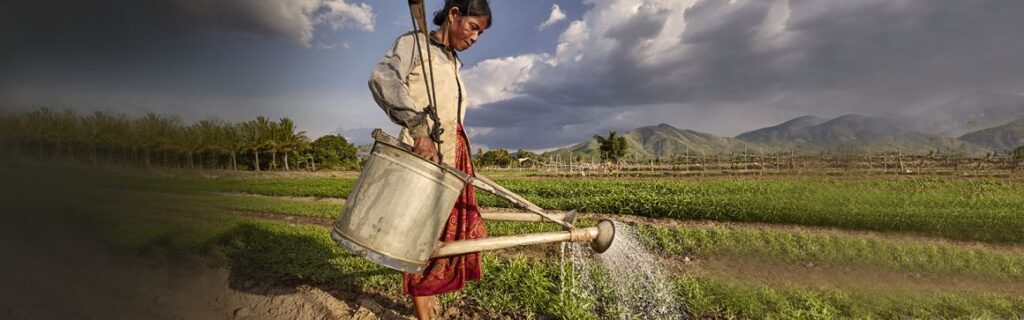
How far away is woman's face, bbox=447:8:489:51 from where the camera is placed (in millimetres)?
2365

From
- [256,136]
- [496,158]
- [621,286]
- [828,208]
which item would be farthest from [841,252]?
[496,158]

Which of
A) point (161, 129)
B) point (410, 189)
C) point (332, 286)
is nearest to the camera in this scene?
point (410, 189)

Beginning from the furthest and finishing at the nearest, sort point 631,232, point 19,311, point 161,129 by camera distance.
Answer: point 631,232, point 161,129, point 19,311

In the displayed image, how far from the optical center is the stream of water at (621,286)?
336 cm

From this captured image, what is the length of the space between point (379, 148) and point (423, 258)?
51 cm

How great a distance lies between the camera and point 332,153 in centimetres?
4778

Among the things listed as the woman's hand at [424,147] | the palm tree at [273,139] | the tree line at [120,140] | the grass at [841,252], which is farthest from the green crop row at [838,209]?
the palm tree at [273,139]

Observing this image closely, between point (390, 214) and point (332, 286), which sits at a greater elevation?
point (390, 214)

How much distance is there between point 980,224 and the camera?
7.94m

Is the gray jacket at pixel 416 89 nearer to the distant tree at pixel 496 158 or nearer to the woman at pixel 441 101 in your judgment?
the woman at pixel 441 101

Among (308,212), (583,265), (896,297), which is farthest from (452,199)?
(308,212)

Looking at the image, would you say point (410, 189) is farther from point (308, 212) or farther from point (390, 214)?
point (308, 212)

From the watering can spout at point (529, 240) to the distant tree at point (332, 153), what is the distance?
4592cm

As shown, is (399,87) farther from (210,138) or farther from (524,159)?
(524,159)
